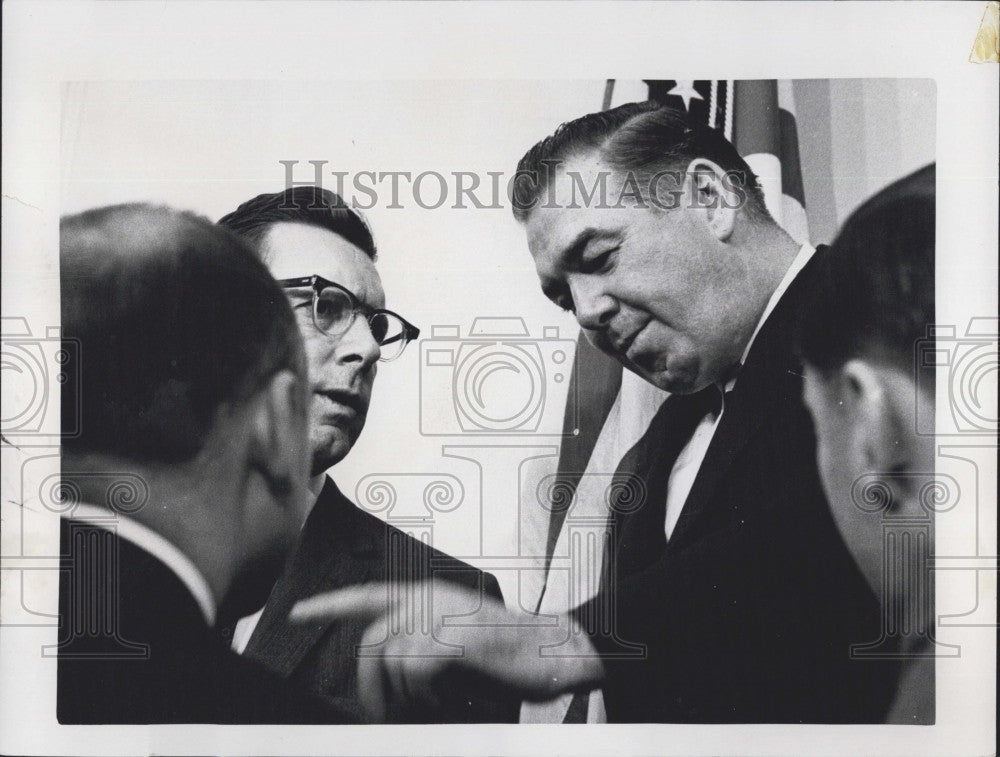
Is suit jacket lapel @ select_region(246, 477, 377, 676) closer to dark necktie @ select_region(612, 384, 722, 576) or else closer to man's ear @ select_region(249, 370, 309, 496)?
man's ear @ select_region(249, 370, 309, 496)

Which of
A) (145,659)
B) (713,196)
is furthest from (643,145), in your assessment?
(145,659)

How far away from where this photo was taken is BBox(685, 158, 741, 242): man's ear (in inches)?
55.2

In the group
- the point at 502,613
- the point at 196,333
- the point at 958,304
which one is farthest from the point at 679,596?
the point at 196,333

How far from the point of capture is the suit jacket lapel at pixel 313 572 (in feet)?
4.60

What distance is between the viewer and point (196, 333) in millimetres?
1398

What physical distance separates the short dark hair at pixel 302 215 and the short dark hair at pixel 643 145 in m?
0.34

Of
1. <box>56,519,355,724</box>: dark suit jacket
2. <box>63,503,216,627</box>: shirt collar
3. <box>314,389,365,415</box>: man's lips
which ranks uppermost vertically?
<box>314,389,365,415</box>: man's lips

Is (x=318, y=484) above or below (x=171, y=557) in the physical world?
above

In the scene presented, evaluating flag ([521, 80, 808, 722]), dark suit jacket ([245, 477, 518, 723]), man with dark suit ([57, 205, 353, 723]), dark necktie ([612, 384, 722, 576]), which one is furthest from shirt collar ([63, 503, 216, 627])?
dark necktie ([612, 384, 722, 576])

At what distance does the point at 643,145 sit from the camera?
55.5 inches

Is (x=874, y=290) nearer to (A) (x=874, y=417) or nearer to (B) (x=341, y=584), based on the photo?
(A) (x=874, y=417)

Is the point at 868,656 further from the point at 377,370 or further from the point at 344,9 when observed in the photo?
the point at 344,9

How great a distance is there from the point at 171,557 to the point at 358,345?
1.89 feet

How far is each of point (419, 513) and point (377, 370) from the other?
0.30m
